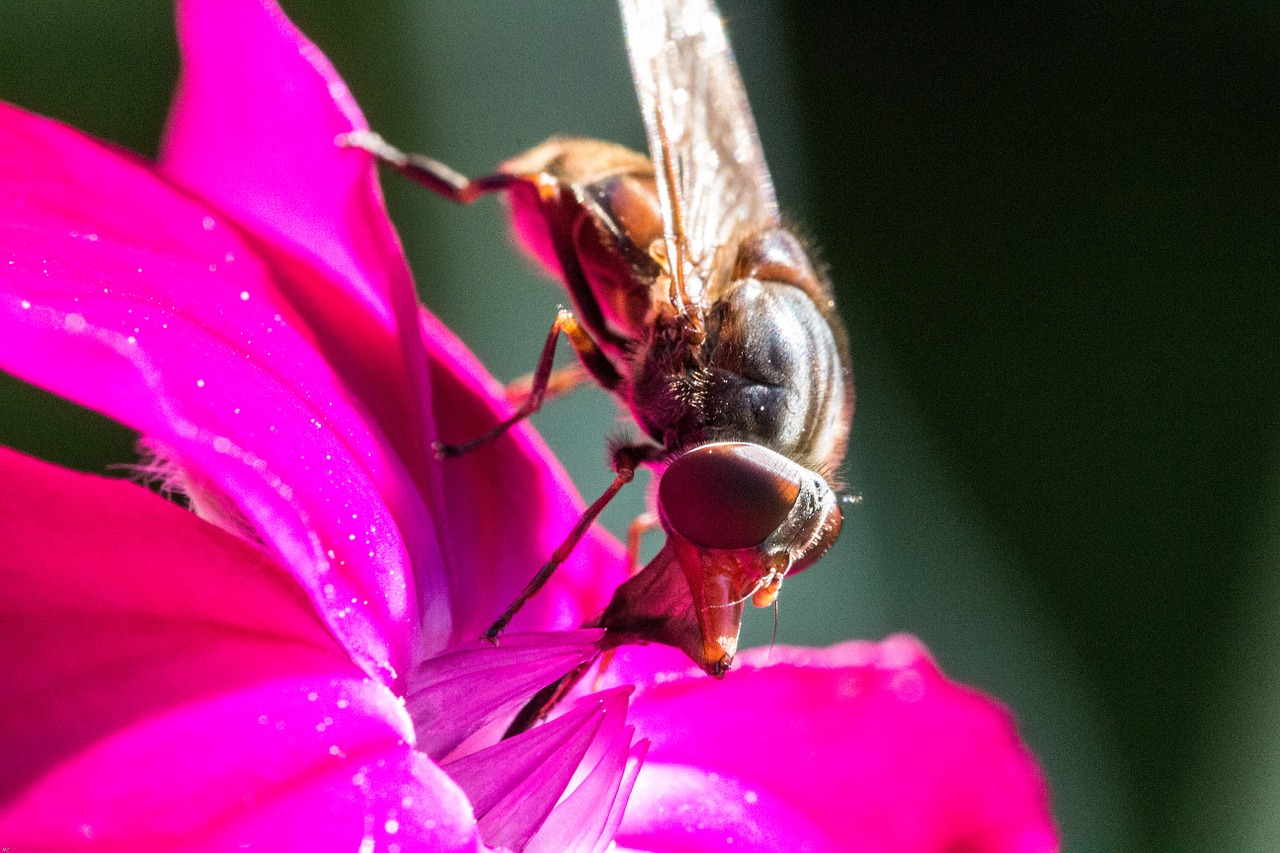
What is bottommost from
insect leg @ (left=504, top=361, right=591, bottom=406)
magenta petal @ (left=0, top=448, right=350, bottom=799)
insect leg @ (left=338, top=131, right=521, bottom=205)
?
insect leg @ (left=504, top=361, right=591, bottom=406)

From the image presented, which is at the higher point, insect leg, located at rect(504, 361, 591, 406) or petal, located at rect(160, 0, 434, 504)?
petal, located at rect(160, 0, 434, 504)

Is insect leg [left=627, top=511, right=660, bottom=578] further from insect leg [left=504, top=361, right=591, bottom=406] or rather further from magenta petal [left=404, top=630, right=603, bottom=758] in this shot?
magenta petal [left=404, top=630, right=603, bottom=758]

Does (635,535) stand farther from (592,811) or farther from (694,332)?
(592,811)

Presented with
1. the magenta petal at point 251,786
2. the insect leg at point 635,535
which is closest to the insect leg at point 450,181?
the insect leg at point 635,535

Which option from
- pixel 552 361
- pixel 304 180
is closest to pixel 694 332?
pixel 552 361

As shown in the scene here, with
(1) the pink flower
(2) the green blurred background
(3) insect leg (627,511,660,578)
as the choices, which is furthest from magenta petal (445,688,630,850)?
(2) the green blurred background

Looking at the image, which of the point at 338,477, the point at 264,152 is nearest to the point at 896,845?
the point at 338,477

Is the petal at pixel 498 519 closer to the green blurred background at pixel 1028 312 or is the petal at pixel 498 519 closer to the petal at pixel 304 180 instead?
the petal at pixel 304 180
